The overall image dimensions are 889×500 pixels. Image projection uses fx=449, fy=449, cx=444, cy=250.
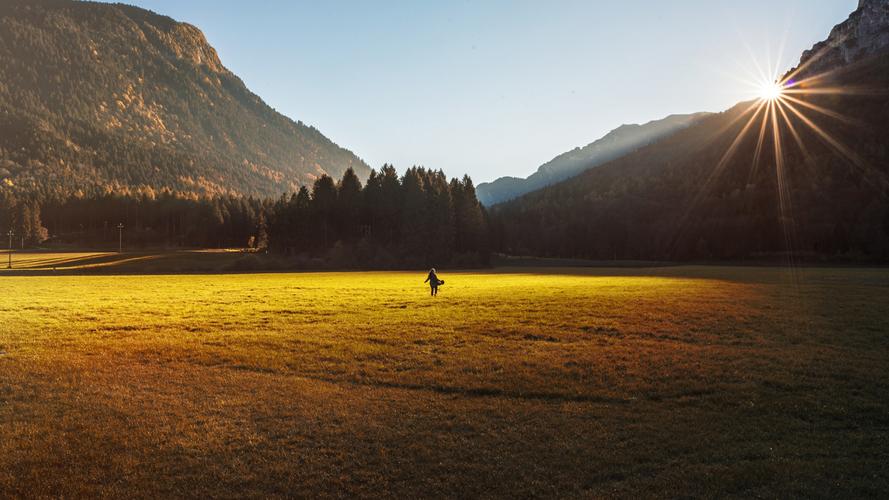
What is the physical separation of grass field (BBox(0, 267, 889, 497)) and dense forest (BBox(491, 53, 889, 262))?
119 meters

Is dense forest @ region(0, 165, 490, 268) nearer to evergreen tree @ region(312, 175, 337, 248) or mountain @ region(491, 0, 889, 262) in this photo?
evergreen tree @ region(312, 175, 337, 248)

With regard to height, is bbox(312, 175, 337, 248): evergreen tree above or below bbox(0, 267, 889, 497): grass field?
above

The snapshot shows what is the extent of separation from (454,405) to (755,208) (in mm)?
165328

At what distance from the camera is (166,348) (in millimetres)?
19703

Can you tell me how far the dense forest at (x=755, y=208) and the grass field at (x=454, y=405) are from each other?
118818mm

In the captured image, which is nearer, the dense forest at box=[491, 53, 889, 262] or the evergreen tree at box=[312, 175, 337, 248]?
the evergreen tree at box=[312, 175, 337, 248]

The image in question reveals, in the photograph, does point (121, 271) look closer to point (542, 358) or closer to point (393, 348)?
point (393, 348)

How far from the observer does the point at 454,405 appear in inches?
512

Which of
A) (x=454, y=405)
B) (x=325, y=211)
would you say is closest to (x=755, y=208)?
(x=325, y=211)

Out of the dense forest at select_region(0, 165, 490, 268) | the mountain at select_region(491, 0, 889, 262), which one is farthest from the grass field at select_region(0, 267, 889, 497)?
the mountain at select_region(491, 0, 889, 262)

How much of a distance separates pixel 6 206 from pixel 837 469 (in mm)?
243280

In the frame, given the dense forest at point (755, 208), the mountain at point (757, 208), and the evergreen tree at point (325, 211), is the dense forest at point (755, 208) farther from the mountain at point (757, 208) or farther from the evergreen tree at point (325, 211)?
the evergreen tree at point (325, 211)

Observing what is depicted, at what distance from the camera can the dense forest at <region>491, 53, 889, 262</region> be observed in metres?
122

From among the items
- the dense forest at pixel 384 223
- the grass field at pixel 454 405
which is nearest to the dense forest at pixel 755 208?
the dense forest at pixel 384 223
